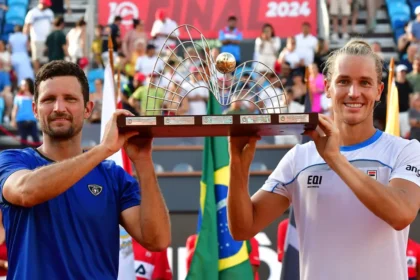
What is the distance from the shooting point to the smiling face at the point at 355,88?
12.8 ft

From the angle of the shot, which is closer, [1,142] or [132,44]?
[1,142]

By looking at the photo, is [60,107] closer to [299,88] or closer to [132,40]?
[299,88]

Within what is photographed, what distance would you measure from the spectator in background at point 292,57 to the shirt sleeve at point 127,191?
11483 mm

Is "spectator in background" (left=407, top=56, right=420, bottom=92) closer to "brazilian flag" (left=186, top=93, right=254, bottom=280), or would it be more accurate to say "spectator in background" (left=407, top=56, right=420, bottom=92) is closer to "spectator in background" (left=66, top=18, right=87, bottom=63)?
"spectator in background" (left=66, top=18, right=87, bottom=63)

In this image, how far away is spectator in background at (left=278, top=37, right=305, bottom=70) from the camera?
15.4 meters

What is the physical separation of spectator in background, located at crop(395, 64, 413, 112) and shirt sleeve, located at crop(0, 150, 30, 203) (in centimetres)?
933

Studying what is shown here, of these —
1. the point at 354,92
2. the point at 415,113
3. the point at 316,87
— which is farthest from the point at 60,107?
the point at 316,87

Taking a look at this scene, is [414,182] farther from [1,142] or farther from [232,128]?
[1,142]

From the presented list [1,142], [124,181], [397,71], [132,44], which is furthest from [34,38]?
[124,181]

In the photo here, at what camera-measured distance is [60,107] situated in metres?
3.69

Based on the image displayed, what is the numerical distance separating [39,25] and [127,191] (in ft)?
43.8

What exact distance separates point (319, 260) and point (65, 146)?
3.71ft

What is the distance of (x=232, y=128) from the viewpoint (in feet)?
12.0

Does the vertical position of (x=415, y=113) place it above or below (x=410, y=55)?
below
